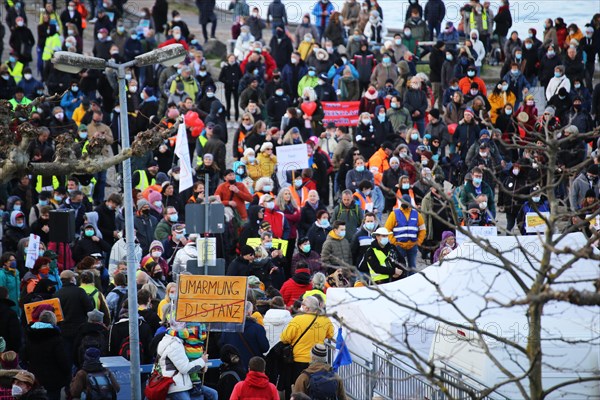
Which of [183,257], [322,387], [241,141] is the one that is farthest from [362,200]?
[322,387]

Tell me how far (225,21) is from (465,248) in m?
32.3

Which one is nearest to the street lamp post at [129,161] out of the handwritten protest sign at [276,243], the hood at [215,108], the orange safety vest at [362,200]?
the handwritten protest sign at [276,243]

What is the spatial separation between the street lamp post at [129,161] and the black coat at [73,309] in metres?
1.05

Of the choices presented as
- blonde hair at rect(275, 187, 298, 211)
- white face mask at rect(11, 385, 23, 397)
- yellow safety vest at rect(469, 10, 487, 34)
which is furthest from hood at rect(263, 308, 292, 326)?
yellow safety vest at rect(469, 10, 487, 34)

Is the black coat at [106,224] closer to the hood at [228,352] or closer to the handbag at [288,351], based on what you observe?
the handbag at [288,351]

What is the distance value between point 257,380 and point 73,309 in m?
4.28

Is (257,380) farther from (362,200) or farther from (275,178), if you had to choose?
(275,178)

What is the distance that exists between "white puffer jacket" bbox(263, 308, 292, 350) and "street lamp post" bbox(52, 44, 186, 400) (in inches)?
79.2

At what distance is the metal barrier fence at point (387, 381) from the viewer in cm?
1656

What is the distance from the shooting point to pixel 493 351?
17562mm

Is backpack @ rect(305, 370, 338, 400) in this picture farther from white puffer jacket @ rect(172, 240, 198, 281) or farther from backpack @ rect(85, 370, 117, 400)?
white puffer jacket @ rect(172, 240, 198, 281)

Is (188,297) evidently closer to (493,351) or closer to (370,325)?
(370,325)

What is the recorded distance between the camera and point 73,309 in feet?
62.1

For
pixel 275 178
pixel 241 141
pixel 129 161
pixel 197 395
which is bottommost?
pixel 197 395
